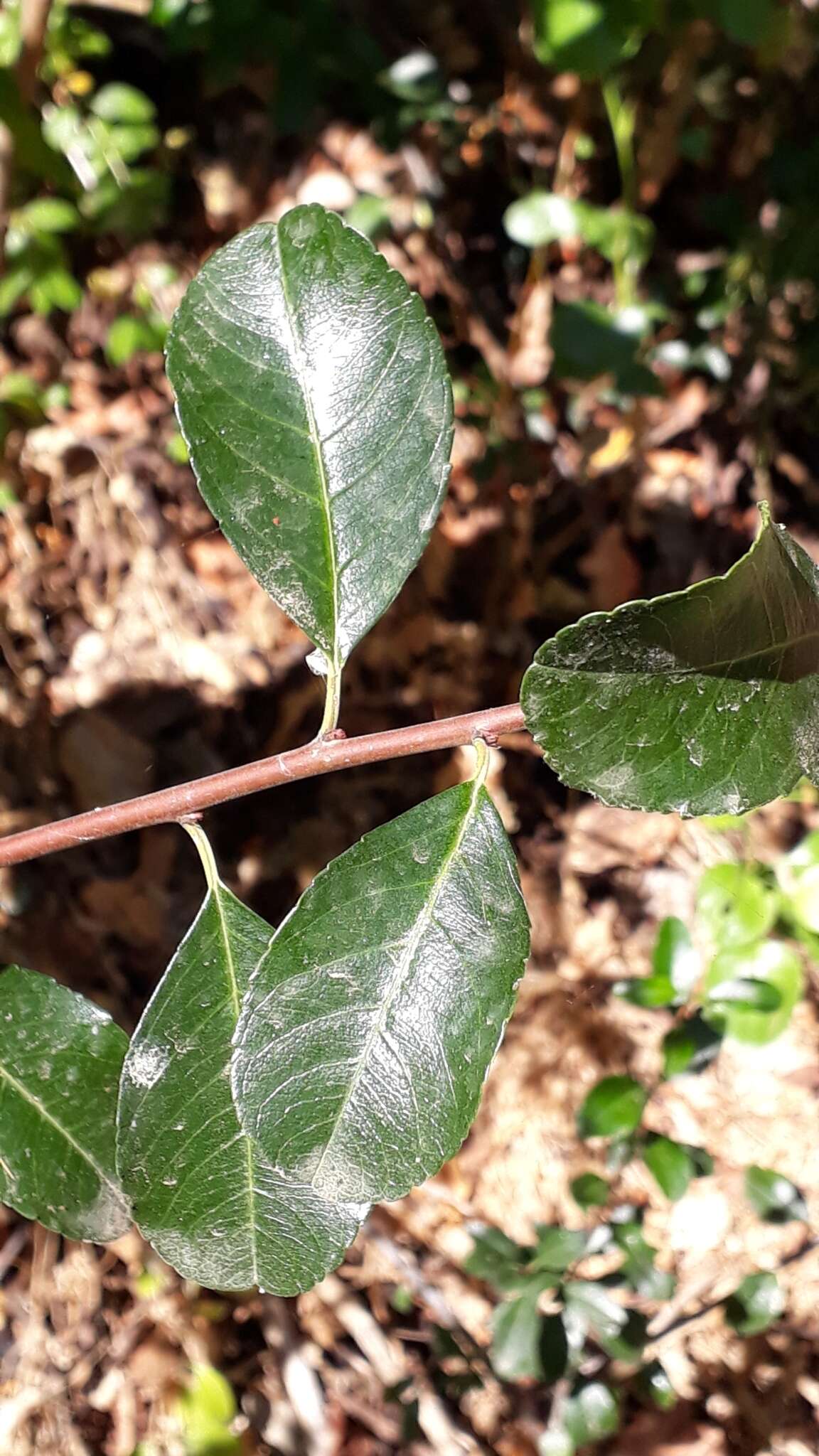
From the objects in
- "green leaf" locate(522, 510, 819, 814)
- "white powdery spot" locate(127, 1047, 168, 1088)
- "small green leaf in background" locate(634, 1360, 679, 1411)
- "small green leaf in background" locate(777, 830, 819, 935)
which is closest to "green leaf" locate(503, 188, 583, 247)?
"small green leaf in background" locate(777, 830, 819, 935)

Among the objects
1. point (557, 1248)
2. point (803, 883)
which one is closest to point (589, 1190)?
point (557, 1248)

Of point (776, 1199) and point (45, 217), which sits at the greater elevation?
point (45, 217)

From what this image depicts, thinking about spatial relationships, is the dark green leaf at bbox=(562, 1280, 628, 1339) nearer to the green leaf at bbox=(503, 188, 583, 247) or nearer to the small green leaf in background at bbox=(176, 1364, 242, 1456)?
the small green leaf in background at bbox=(176, 1364, 242, 1456)

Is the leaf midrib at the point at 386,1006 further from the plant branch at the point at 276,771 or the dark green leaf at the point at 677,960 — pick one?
the dark green leaf at the point at 677,960

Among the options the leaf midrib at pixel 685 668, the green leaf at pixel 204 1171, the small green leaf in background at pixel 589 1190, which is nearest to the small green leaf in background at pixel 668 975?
the small green leaf in background at pixel 589 1190

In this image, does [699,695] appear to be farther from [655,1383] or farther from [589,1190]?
[655,1383]
